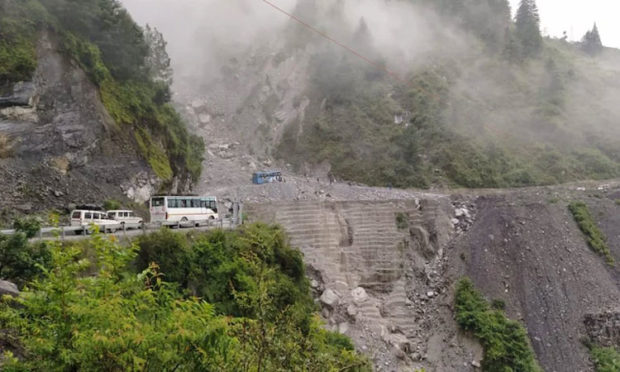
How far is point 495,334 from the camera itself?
793 inches

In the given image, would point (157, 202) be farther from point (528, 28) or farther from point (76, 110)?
point (528, 28)

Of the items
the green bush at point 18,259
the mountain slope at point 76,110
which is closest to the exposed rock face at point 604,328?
the mountain slope at point 76,110

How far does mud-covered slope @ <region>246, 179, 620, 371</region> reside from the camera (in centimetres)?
2053

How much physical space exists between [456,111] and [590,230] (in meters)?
21.3

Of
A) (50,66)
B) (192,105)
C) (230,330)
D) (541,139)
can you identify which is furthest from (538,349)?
(192,105)

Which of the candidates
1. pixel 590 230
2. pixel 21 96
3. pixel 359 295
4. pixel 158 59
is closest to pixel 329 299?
pixel 359 295

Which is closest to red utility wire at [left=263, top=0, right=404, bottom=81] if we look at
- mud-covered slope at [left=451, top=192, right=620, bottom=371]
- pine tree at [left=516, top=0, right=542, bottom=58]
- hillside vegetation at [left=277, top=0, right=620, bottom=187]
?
hillside vegetation at [left=277, top=0, right=620, bottom=187]

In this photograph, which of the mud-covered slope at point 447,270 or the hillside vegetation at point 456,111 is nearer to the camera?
the mud-covered slope at point 447,270

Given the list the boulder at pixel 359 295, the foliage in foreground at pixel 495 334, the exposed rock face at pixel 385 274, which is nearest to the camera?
the foliage in foreground at pixel 495 334

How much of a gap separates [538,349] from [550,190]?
16.0m

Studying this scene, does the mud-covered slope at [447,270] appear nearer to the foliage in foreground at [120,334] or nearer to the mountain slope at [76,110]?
the mountain slope at [76,110]

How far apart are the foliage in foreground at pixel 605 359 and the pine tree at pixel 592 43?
261 feet

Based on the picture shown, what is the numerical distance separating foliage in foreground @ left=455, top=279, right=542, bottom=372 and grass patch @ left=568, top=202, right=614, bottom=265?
8.82 m

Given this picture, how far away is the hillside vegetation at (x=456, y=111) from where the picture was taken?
130 feet
